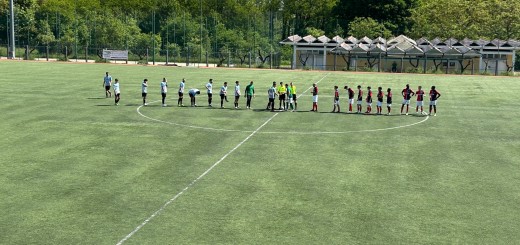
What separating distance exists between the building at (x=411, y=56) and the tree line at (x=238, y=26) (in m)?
11.5

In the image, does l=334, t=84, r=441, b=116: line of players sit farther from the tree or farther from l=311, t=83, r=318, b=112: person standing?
the tree

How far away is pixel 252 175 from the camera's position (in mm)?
21516

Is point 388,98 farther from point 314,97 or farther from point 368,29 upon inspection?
point 368,29

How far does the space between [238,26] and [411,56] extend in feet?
114

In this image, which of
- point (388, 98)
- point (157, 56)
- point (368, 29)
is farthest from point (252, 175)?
point (368, 29)

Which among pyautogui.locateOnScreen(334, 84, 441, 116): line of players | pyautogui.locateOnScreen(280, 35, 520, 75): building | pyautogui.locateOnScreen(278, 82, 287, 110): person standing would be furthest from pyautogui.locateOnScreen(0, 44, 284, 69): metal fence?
pyautogui.locateOnScreen(334, 84, 441, 116): line of players

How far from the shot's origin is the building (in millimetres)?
82438

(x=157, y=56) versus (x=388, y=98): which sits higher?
(x=157, y=56)

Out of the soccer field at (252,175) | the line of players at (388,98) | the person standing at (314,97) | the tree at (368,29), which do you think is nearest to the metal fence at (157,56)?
the tree at (368,29)

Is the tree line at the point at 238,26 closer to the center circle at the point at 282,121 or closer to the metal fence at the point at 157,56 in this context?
the metal fence at the point at 157,56

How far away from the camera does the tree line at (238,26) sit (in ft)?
328

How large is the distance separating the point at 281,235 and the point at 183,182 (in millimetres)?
6000

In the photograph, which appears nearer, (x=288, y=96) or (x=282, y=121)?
(x=282, y=121)

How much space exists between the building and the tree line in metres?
11.5
